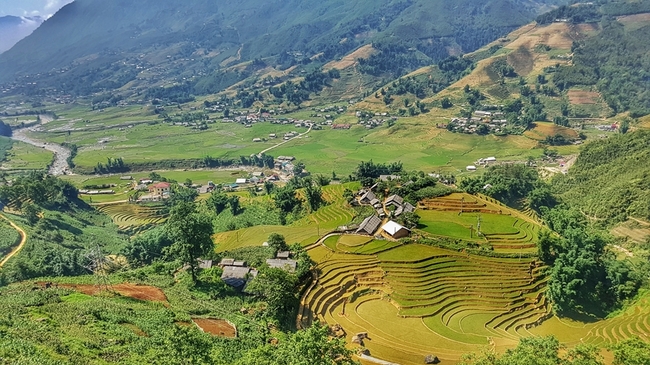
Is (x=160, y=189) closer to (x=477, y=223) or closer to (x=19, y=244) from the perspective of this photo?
(x=19, y=244)

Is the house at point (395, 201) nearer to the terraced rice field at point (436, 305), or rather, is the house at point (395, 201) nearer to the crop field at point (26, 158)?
the terraced rice field at point (436, 305)

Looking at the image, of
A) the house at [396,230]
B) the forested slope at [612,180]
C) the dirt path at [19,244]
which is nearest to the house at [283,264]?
the house at [396,230]

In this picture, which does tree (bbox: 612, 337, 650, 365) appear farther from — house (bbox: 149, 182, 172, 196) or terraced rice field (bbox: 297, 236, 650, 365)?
house (bbox: 149, 182, 172, 196)

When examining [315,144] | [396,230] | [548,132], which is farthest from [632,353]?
[315,144]

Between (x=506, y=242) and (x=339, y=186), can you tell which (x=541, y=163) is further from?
(x=506, y=242)

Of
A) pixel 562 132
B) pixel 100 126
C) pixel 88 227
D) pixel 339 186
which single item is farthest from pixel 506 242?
pixel 100 126

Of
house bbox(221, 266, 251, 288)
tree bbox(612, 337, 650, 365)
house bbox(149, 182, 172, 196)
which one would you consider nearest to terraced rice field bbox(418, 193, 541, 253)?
house bbox(221, 266, 251, 288)
